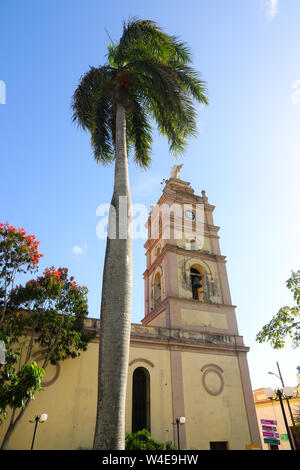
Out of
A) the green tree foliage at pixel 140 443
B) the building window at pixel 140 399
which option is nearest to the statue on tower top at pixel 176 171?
the building window at pixel 140 399

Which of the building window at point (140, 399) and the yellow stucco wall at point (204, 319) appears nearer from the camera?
the building window at point (140, 399)

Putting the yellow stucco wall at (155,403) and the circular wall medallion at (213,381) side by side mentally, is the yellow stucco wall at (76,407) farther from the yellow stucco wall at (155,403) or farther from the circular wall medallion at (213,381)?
the circular wall medallion at (213,381)

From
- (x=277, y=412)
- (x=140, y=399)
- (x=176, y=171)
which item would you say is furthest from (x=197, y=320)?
(x=277, y=412)

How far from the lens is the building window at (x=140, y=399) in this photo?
45.0 feet

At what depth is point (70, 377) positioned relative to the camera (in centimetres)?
1309

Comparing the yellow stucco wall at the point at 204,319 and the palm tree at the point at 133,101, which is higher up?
the palm tree at the point at 133,101

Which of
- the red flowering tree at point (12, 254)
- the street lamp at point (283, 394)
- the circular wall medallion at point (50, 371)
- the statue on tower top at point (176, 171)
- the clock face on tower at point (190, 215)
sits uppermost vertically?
the statue on tower top at point (176, 171)

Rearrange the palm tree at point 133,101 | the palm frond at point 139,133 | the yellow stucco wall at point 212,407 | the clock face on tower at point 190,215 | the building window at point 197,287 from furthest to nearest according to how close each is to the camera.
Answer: the clock face on tower at point 190,215 → the building window at point 197,287 → the yellow stucco wall at point 212,407 → the palm frond at point 139,133 → the palm tree at point 133,101

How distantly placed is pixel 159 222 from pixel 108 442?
17616 millimetres

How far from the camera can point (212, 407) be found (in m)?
15.0

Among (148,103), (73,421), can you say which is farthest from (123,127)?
(73,421)

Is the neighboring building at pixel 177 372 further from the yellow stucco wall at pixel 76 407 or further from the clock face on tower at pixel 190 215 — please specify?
the clock face on tower at pixel 190 215

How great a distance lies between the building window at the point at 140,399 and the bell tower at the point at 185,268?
2819 mm

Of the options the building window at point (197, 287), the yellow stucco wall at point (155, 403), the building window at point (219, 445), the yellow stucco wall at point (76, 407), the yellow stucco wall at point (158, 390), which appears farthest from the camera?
the building window at point (197, 287)
